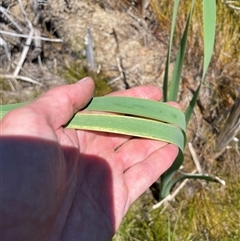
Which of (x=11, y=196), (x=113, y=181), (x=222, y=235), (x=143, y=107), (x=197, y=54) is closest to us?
(x=11, y=196)

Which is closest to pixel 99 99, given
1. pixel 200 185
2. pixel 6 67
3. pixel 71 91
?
pixel 71 91

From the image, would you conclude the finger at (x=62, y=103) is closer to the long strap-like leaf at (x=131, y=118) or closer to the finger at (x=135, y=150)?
the long strap-like leaf at (x=131, y=118)

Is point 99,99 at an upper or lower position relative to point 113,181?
upper

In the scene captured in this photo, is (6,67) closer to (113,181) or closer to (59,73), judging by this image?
(59,73)

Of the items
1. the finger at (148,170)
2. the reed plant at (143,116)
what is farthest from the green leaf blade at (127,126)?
the finger at (148,170)

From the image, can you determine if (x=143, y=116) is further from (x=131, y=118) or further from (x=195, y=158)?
(x=195, y=158)

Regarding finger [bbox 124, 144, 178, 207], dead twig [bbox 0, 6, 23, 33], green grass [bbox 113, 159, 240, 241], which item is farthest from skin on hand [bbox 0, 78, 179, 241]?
dead twig [bbox 0, 6, 23, 33]

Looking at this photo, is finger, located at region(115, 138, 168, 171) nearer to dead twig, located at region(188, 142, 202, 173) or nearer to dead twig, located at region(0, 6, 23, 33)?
dead twig, located at region(188, 142, 202, 173)

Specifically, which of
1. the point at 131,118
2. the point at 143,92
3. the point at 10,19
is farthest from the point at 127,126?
the point at 10,19
